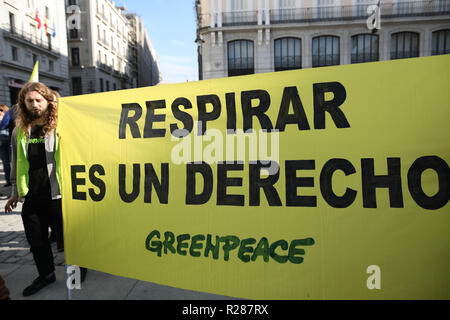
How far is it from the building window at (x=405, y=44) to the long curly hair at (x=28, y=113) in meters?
26.2

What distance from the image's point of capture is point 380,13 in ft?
74.2

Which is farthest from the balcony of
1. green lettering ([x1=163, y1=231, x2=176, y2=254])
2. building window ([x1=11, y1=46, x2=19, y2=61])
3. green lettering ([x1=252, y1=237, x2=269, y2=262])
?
green lettering ([x1=252, y1=237, x2=269, y2=262])

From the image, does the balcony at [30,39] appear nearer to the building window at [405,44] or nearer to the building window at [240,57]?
the building window at [240,57]

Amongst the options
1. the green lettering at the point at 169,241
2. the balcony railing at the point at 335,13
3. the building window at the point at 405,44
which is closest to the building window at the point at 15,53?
the balcony railing at the point at 335,13

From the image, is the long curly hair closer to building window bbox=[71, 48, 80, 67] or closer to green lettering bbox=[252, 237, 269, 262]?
green lettering bbox=[252, 237, 269, 262]

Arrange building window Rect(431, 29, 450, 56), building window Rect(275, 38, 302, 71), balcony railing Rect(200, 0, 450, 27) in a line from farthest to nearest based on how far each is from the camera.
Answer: building window Rect(275, 38, 302, 71), building window Rect(431, 29, 450, 56), balcony railing Rect(200, 0, 450, 27)

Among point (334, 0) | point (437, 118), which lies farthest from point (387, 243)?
point (334, 0)

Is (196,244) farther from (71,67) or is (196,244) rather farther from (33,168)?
(71,67)

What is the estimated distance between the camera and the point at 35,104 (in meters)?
2.46

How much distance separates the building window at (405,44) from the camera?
2323 centimetres

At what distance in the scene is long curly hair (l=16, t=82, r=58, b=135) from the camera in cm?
250

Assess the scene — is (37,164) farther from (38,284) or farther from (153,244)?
(153,244)

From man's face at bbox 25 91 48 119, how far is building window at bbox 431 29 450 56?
27917 mm

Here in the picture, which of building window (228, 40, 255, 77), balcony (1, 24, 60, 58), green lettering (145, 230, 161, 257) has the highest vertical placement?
balcony (1, 24, 60, 58)
